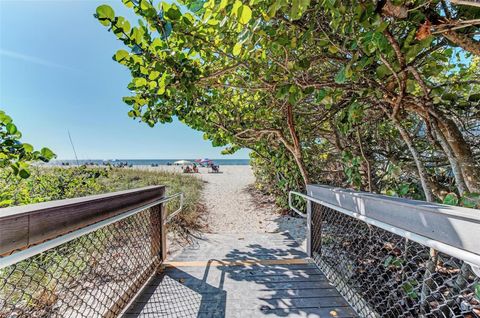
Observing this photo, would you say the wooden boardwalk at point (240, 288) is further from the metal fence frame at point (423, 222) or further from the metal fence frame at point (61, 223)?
the metal fence frame at point (423, 222)

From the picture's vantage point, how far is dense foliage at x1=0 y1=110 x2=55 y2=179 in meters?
1.69

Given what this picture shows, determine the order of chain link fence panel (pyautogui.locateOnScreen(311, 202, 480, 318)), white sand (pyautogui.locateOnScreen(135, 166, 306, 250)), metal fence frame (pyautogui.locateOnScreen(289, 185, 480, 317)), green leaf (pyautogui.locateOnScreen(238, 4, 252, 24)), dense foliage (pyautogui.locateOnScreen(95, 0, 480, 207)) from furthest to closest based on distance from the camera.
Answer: white sand (pyautogui.locateOnScreen(135, 166, 306, 250)) → chain link fence panel (pyautogui.locateOnScreen(311, 202, 480, 318)) → dense foliage (pyautogui.locateOnScreen(95, 0, 480, 207)) → green leaf (pyautogui.locateOnScreen(238, 4, 252, 24)) → metal fence frame (pyautogui.locateOnScreen(289, 185, 480, 317))

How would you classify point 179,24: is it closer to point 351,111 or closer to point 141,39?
point 141,39

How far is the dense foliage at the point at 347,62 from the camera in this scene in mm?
1433

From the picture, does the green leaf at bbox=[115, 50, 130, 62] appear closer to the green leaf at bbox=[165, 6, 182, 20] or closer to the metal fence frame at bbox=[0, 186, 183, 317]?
the green leaf at bbox=[165, 6, 182, 20]

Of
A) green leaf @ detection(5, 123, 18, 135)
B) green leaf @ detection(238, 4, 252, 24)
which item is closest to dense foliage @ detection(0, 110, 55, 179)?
green leaf @ detection(5, 123, 18, 135)

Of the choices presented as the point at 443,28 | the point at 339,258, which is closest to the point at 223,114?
the point at 339,258

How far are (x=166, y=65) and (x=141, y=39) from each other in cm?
30

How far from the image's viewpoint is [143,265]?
2521 millimetres

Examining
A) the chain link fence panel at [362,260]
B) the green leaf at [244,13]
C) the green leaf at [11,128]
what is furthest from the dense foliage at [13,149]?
the chain link fence panel at [362,260]

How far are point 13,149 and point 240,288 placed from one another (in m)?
2.24

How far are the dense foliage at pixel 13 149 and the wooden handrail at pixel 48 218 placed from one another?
68 cm

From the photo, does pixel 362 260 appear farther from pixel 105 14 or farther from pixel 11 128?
pixel 11 128

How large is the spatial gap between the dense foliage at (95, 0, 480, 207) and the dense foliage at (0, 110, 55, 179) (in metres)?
0.91
